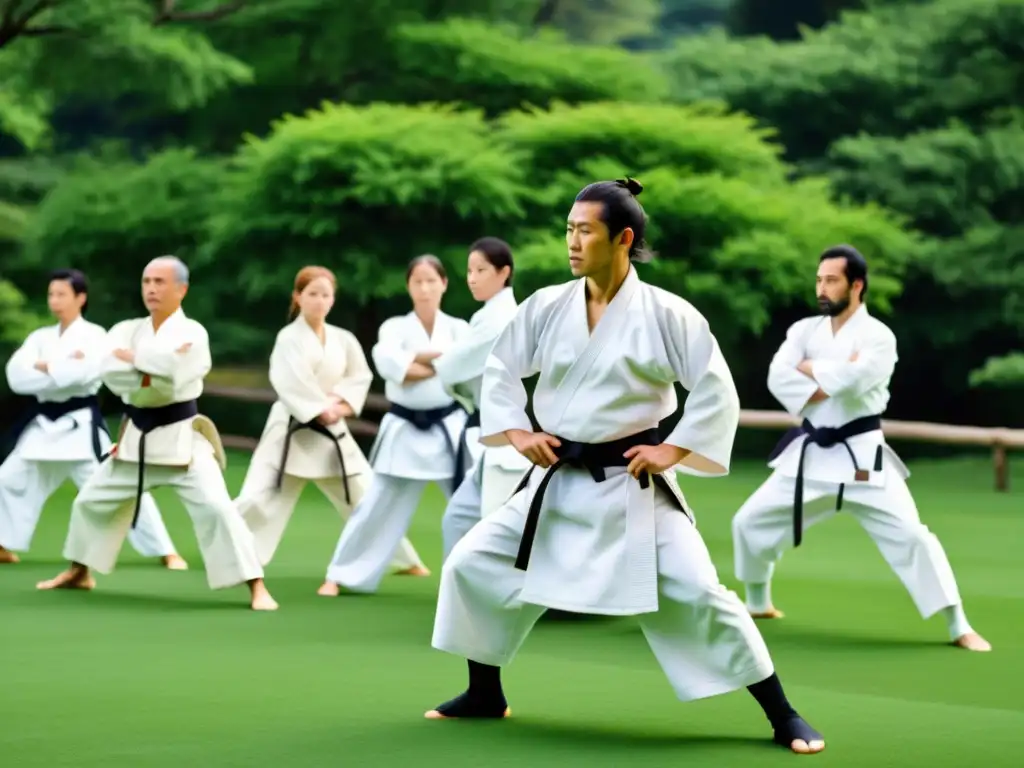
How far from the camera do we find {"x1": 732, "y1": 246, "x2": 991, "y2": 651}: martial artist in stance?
6.20 m

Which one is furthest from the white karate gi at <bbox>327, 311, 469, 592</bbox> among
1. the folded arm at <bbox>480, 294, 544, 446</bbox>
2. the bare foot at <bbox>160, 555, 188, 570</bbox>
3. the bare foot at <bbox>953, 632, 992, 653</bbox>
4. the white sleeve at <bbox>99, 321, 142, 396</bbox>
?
the folded arm at <bbox>480, 294, 544, 446</bbox>

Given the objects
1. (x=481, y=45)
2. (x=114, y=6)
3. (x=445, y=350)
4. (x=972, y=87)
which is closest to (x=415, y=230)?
(x=481, y=45)

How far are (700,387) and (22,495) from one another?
198 inches

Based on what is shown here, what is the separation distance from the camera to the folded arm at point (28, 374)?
330 inches

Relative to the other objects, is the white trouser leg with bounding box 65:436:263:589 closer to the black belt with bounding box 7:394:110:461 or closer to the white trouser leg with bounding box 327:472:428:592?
the white trouser leg with bounding box 327:472:428:592

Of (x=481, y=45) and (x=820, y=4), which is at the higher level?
(x=820, y=4)

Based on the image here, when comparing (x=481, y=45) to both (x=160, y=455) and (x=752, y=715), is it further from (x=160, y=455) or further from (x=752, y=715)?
(x=752, y=715)

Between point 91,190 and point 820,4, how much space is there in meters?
9.94

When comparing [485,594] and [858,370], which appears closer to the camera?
[485,594]

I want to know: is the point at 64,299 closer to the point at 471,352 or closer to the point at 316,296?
the point at 316,296

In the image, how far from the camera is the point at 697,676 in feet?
14.5

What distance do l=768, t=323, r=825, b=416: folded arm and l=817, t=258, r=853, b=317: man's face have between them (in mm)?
177

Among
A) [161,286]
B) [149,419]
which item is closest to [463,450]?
[149,419]

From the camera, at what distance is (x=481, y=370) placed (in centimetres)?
682
